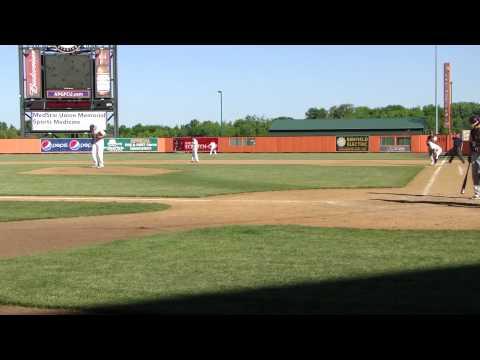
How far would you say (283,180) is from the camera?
2170 centimetres

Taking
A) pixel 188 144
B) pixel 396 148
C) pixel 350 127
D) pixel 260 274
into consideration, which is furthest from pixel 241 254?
pixel 350 127

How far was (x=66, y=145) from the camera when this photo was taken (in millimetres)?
61469

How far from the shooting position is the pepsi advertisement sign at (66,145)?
201 feet

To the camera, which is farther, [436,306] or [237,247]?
[237,247]

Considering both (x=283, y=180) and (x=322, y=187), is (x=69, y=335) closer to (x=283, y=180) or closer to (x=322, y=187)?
(x=322, y=187)

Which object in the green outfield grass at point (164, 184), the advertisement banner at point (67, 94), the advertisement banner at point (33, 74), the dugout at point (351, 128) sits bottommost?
the green outfield grass at point (164, 184)

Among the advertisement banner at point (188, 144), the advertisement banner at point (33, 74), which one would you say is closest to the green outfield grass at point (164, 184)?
the advertisement banner at point (33, 74)

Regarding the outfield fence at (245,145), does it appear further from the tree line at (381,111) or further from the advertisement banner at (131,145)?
the tree line at (381,111)

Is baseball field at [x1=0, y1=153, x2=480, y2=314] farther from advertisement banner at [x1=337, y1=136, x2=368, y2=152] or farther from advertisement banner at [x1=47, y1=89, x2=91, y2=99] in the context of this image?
advertisement banner at [x1=337, y1=136, x2=368, y2=152]

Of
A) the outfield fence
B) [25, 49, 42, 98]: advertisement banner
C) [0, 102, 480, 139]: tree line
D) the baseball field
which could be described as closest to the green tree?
[0, 102, 480, 139]: tree line

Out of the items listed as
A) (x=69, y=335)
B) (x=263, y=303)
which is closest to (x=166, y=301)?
(x=263, y=303)

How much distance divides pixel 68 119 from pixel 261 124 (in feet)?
200

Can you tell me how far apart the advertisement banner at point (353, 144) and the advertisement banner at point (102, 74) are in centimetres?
2259
